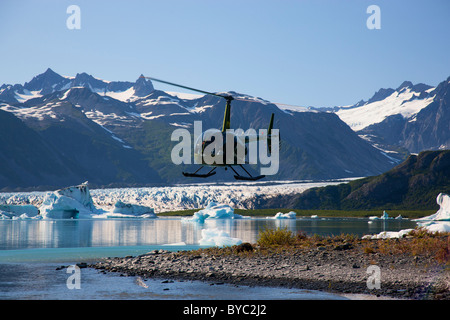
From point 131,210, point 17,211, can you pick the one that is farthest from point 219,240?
point 17,211

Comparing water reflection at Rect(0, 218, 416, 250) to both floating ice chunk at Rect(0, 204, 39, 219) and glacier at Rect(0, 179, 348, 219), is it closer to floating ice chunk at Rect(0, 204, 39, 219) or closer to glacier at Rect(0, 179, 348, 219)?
glacier at Rect(0, 179, 348, 219)

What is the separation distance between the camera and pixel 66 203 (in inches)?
4643

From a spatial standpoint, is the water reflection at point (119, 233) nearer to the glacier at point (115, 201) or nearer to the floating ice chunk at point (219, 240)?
the floating ice chunk at point (219, 240)

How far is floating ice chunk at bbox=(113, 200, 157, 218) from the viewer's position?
138500 mm

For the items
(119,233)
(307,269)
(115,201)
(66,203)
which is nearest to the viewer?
(307,269)

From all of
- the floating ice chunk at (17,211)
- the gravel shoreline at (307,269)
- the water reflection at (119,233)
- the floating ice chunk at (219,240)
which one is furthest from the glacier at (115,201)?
the gravel shoreline at (307,269)

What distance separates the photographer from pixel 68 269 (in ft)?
118

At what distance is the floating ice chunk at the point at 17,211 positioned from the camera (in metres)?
127

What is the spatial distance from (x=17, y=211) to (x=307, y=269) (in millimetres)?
115584

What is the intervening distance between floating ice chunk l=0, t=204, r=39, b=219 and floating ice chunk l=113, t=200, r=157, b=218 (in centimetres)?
2008

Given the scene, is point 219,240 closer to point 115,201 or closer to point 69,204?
point 69,204
